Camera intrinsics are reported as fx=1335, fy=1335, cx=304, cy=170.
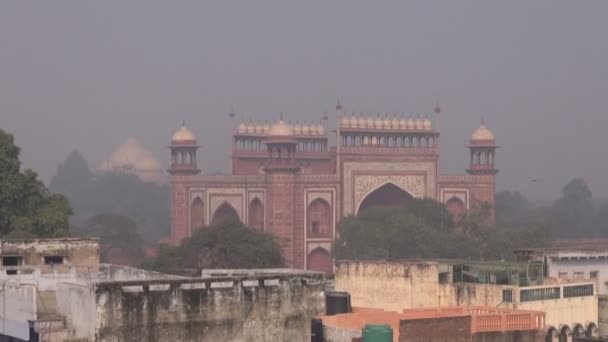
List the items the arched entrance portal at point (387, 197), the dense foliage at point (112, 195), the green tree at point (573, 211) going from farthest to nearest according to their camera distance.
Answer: the dense foliage at point (112, 195) < the green tree at point (573, 211) < the arched entrance portal at point (387, 197)

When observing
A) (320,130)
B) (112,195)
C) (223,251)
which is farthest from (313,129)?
(112,195)

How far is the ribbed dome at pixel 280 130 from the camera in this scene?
5812 centimetres

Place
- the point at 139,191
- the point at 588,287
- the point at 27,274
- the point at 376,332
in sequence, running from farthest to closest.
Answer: the point at 139,191 < the point at 588,287 < the point at 27,274 < the point at 376,332

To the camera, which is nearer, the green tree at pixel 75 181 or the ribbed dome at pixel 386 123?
the ribbed dome at pixel 386 123

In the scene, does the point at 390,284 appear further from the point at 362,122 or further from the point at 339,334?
the point at 362,122

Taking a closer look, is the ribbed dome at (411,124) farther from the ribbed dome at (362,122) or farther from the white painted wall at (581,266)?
the white painted wall at (581,266)

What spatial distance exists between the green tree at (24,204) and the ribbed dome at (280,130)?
21436mm

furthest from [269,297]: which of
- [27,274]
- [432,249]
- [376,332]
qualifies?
[432,249]

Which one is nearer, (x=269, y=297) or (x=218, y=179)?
(x=269, y=297)

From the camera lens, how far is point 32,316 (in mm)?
17172

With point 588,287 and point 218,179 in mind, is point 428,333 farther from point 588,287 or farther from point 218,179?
point 218,179

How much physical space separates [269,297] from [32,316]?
3.13 metres

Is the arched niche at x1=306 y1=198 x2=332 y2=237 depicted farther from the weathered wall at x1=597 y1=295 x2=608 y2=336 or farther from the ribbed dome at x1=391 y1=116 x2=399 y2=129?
the weathered wall at x1=597 y1=295 x2=608 y2=336

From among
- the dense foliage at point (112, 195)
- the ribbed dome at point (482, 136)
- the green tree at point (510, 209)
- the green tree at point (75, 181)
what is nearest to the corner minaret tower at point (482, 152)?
the ribbed dome at point (482, 136)
